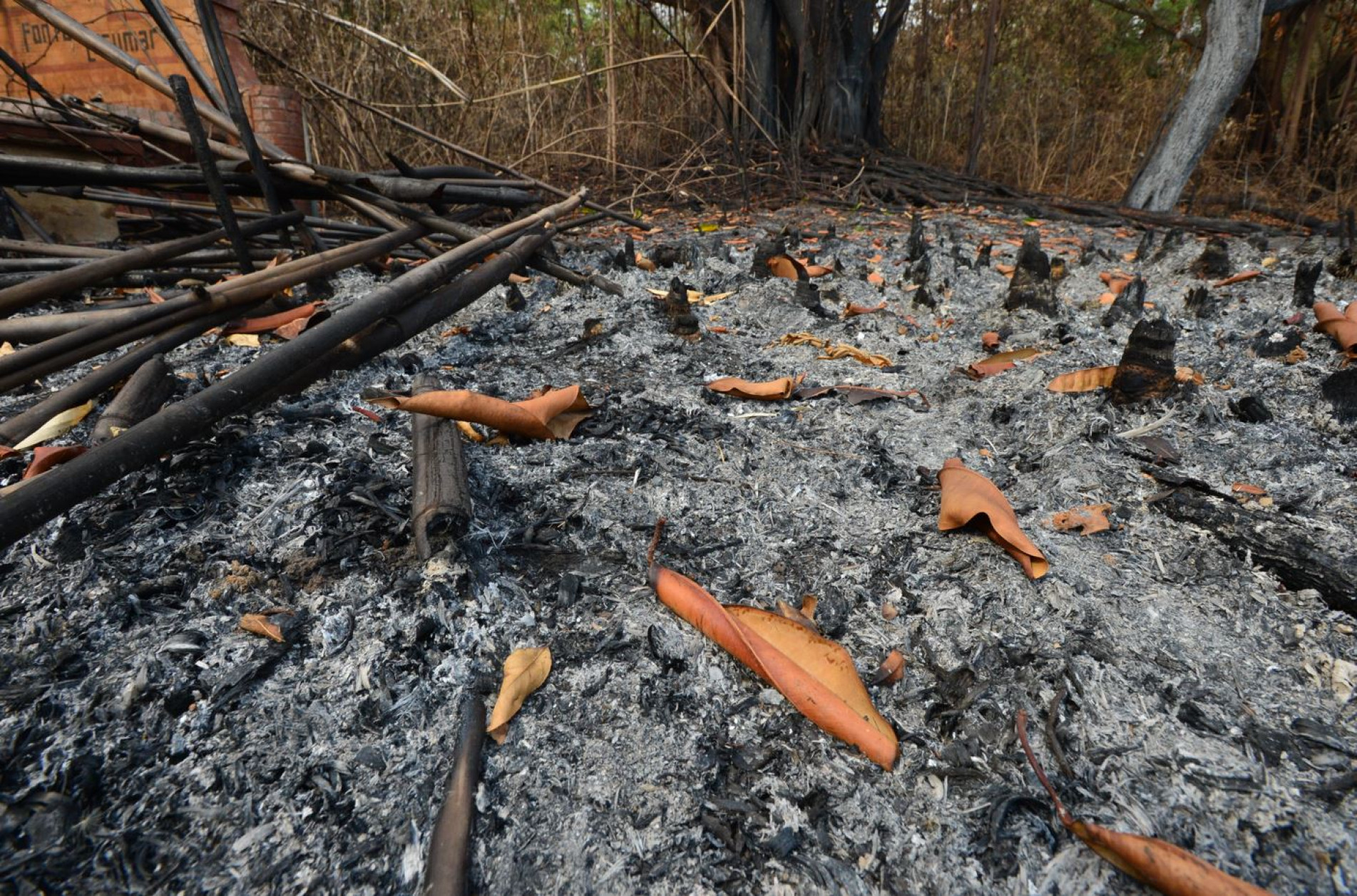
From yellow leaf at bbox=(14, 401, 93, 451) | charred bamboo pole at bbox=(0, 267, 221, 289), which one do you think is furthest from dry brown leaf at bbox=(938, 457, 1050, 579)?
charred bamboo pole at bbox=(0, 267, 221, 289)

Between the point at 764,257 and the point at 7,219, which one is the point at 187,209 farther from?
the point at 764,257

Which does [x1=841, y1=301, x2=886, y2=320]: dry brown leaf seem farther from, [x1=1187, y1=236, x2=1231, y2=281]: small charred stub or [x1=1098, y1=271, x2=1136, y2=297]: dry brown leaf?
[x1=1187, y1=236, x2=1231, y2=281]: small charred stub

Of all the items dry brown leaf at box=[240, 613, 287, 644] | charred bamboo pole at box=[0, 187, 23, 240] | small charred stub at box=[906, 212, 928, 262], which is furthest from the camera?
small charred stub at box=[906, 212, 928, 262]

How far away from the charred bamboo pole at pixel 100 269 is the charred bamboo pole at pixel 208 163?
92mm

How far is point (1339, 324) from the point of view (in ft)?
6.35

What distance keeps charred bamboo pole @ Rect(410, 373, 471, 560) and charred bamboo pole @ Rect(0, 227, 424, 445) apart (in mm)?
623

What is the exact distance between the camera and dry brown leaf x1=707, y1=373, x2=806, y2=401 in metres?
1.80

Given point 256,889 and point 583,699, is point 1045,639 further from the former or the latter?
point 256,889

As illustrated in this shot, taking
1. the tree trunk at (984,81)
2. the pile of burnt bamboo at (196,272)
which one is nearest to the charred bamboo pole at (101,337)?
the pile of burnt bamboo at (196,272)

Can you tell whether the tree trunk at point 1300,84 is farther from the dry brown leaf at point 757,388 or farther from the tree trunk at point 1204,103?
the dry brown leaf at point 757,388

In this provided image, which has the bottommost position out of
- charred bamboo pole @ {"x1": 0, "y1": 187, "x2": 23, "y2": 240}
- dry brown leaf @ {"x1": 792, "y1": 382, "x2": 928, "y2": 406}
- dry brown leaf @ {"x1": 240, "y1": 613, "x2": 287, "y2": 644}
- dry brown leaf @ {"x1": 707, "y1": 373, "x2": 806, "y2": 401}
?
dry brown leaf @ {"x1": 240, "y1": 613, "x2": 287, "y2": 644}

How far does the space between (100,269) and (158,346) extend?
21 cm

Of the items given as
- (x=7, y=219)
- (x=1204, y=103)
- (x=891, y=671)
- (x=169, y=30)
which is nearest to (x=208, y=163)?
(x=169, y=30)

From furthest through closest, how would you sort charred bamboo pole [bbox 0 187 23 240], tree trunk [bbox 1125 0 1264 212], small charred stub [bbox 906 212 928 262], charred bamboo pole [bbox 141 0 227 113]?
tree trunk [bbox 1125 0 1264 212]
small charred stub [bbox 906 212 928 262]
charred bamboo pole [bbox 0 187 23 240]
charred bamboo pole [bbox 141 0 227 113]
